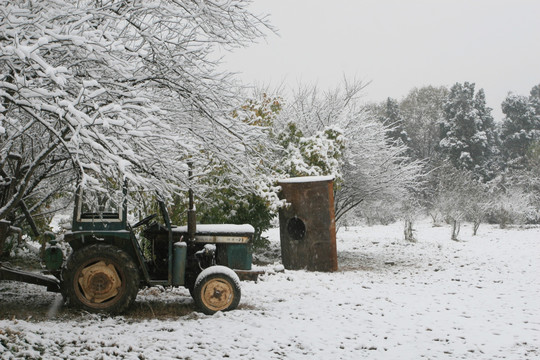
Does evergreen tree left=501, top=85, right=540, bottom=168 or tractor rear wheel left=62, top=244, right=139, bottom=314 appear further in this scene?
evergreen tree left=501, top=85, right=540, bottom=168

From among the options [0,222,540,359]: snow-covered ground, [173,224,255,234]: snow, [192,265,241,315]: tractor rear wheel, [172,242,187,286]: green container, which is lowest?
[0,222,540,359]: snow-covered ground

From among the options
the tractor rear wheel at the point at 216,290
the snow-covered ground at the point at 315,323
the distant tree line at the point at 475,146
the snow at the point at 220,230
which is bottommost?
the snow-covered ground at the point at 315,323

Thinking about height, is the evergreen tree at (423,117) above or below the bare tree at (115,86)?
above

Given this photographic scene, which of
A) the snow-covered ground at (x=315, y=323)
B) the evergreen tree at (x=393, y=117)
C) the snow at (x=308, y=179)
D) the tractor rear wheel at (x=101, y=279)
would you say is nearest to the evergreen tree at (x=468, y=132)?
the evergreen tree at (x=393, y=117)

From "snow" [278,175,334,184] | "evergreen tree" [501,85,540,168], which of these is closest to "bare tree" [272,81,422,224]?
"snow" [278,175,334,184]

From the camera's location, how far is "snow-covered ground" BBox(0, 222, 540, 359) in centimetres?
498

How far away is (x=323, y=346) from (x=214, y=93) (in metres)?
3.23

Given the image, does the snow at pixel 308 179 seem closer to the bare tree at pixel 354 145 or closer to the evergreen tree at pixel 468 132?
the bare tree at pixel 354 145

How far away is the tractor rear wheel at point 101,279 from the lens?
20.0 ft

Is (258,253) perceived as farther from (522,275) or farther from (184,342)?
(184,342)

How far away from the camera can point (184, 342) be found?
5172mm

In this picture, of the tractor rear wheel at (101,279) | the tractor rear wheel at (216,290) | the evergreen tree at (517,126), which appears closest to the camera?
the tractor rear wheel at (101,279)

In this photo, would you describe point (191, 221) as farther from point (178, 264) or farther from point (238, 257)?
point (238, 257)

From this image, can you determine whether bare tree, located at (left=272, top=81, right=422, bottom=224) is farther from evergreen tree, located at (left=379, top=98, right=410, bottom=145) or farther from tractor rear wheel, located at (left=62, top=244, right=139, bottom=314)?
evergreen tree, located at (left=379, top=98, right=410, bottom=145)
